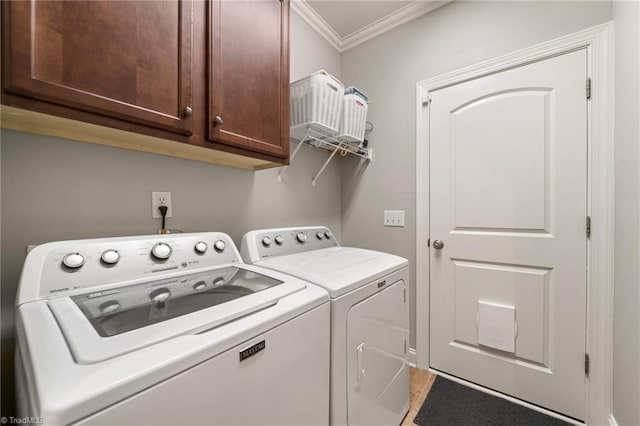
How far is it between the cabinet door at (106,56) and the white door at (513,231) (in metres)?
1.74

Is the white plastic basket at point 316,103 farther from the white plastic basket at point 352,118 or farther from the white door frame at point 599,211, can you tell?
the white door frame at point 599,211

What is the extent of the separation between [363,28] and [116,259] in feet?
8.19

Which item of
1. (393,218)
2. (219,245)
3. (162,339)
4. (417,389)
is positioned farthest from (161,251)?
(417,389)

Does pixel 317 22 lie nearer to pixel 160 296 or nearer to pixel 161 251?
pixel 161 251

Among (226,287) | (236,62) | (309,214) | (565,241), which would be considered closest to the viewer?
(226,287)

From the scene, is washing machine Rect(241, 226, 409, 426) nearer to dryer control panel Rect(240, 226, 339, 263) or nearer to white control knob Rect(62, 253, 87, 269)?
dryer control panel Rect(240, 226, 339, 263)

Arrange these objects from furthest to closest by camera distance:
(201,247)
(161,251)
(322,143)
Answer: (322,143) < (201,247) < (161,251)

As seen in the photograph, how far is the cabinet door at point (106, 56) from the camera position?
26.9 inches

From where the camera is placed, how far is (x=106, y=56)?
2.68 feet

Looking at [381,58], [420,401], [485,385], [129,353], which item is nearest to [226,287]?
[129,353]

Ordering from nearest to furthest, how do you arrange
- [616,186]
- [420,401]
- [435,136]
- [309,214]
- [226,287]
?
[226,287] → [616,186] → [420,401] → [435,136] → [309,214]

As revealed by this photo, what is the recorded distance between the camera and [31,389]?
44cm

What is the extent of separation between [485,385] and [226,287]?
1932 mm

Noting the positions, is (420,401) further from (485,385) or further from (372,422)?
(372,422)
